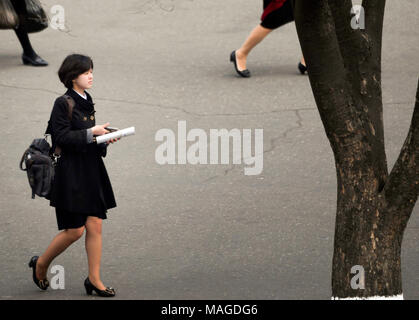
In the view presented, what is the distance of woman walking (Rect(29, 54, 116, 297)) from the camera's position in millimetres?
5352

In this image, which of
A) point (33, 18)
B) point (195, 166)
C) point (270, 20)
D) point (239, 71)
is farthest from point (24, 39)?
point (195, 166)

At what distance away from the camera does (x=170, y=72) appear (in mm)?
11406

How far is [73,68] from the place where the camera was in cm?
542

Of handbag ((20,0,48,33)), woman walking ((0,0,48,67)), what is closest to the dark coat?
woman walking ((0,0,48,67))

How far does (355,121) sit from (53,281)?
8.19 ft

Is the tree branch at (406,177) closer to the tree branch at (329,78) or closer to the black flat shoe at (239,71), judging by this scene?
the tree branch at (329,78)

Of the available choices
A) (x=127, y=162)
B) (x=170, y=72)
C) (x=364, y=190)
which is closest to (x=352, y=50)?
(x=364, y=190)

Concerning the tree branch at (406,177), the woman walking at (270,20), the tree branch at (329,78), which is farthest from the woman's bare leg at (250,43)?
the tree branch at (406,177)

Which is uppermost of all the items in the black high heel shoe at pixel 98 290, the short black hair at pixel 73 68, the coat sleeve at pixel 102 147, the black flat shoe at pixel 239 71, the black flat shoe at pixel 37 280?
the black flat shoe at pixel 239 71

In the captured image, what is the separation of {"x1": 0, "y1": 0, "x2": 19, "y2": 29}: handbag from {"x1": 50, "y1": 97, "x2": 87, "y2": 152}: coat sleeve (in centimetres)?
551

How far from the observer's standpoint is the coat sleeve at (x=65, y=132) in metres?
5.30

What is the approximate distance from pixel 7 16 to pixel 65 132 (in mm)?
5718

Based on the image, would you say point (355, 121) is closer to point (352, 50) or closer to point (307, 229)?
point (352, 50)

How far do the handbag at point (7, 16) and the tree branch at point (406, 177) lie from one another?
22.9ft
